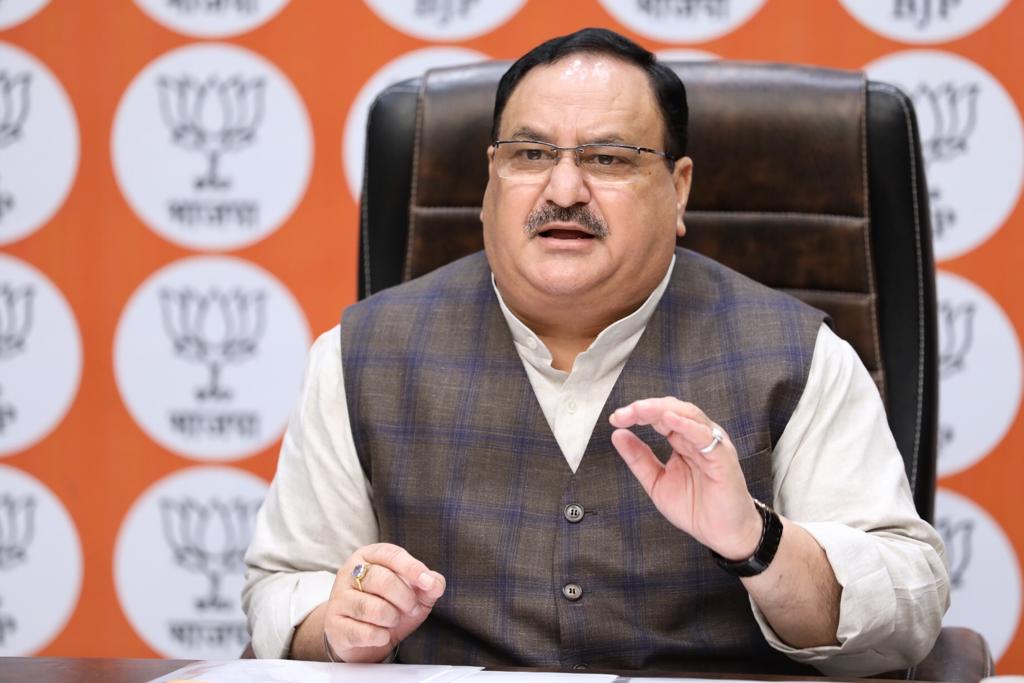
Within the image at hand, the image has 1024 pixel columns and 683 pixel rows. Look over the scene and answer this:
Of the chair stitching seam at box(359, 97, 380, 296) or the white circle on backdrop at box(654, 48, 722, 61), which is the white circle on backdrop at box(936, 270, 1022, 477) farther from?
the chair stitching seam at box(359, 97, 380, 296)

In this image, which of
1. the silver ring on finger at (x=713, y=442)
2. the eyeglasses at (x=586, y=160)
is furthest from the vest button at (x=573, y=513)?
the eyeglasses at (x=586, y=160)

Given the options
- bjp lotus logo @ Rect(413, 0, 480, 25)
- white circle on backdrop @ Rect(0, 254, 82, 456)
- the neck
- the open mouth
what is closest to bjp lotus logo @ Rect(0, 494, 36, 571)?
white circle on backdrop @ Rect(0, 254, 82, 456)

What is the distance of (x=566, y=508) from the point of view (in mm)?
1425

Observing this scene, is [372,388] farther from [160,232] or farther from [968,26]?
[968,26]

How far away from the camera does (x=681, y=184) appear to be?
163cm

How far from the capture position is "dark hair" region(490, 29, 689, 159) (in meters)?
1.54

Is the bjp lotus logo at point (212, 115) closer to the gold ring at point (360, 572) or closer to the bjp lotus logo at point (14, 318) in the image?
the bjp lotus logo at point (14, 318)

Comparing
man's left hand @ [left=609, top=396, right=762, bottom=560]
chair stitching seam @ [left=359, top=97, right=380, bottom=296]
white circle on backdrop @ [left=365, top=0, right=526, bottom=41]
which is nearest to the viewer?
man's left hand @ [left=609, top=396, right=762, bottom=560]

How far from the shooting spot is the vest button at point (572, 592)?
1403 millimetres

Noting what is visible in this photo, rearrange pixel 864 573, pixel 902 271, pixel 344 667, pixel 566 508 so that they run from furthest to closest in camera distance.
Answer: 1. pixel 902 271
2. pixel 566 508
3. pixel 864 573
4. pixel 344 667

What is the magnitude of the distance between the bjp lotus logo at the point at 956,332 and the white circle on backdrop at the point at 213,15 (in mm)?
1462

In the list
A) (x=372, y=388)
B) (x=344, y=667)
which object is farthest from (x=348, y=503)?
(x=344, y=667)

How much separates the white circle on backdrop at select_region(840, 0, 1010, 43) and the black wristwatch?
53.8 inches

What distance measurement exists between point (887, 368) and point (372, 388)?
2.44ft
